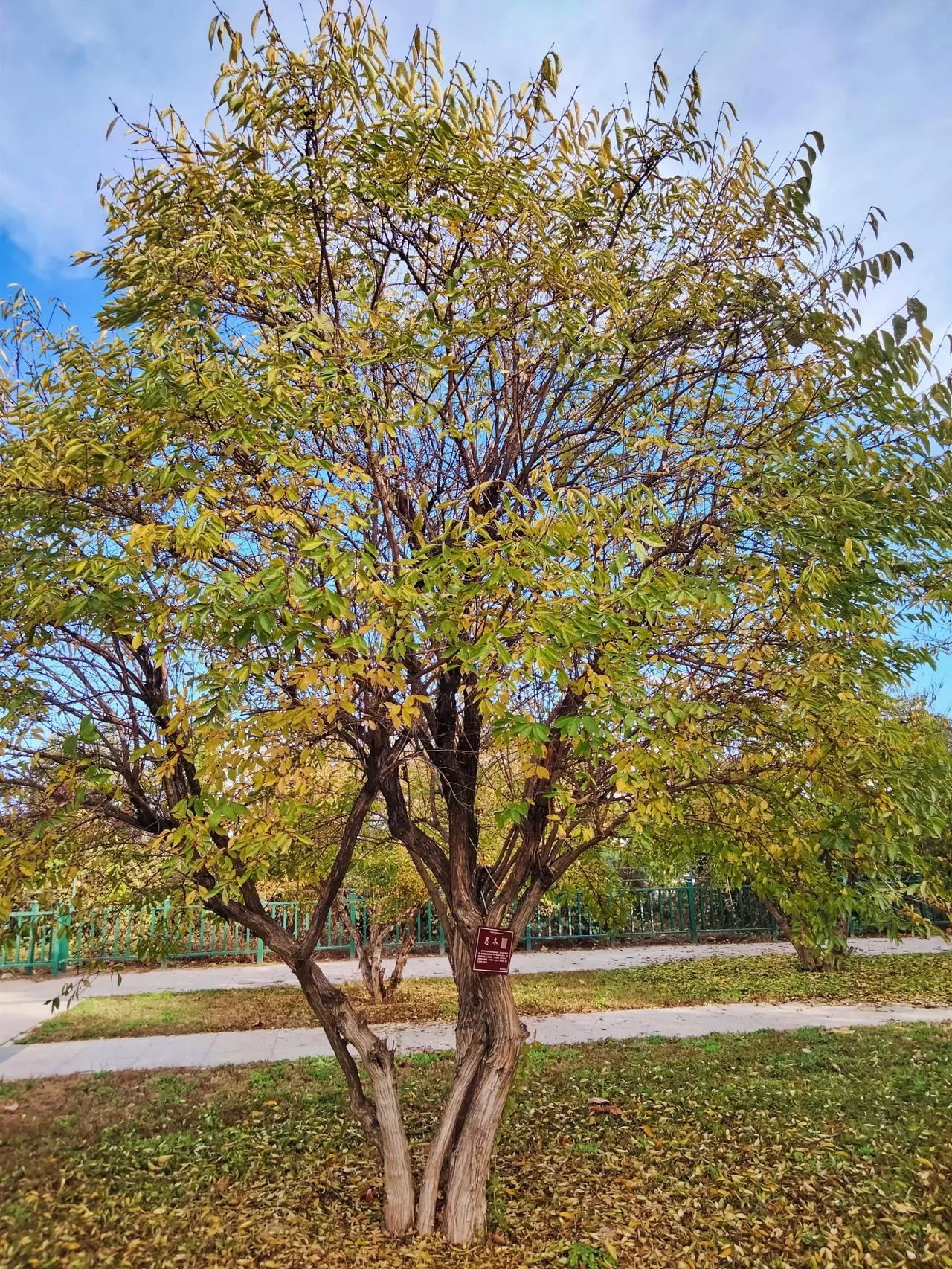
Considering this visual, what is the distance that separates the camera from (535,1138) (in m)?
5.20

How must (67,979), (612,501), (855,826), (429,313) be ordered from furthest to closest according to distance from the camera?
1. (67,979)
2. (855,826)
3. (429,313)
4. (612,501)

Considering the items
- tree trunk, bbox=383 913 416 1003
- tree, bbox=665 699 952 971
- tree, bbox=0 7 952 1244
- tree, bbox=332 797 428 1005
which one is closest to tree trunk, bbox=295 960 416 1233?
tree, bbox=0 7 952 1244

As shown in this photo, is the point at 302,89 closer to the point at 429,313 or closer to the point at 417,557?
the point at 429,313

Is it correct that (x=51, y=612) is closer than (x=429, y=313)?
Yes

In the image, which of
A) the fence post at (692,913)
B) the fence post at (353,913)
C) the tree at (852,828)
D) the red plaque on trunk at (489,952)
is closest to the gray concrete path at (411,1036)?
the red plaque on trunk at (489,952)

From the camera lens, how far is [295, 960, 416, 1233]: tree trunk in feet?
13.2

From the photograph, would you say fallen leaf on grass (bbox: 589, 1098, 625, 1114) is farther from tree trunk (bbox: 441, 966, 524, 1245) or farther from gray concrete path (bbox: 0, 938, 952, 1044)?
gray concrete path (bbox: 0, 938, 952, 1044)

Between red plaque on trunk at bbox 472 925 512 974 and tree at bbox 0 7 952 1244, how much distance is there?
272 millimetres

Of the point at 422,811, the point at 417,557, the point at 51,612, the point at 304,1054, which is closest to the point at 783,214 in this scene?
the point at 417,557

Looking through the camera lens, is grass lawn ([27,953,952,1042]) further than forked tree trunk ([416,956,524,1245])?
Yes

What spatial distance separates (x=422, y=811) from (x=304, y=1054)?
8.54 ft

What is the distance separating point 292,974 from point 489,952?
10.4m

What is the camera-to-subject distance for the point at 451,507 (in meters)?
4.76

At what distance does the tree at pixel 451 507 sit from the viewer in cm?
306
